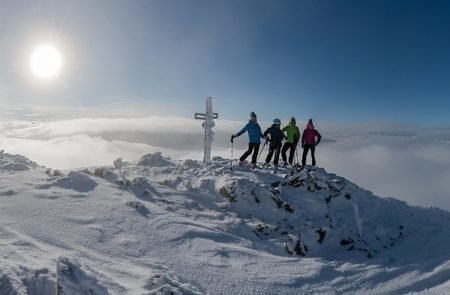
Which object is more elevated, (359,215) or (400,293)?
(359,215)

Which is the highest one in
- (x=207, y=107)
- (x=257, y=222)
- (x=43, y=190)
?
(x=207, y=107)

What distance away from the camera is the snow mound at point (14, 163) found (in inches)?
570

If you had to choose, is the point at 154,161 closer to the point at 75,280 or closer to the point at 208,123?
the point at 208,123

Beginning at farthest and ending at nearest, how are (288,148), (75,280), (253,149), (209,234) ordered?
1. (288,148)
2. (253,149)
3. (209,234)
4. (75,280)

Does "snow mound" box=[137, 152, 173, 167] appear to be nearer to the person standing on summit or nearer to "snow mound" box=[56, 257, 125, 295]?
the person standing on summit

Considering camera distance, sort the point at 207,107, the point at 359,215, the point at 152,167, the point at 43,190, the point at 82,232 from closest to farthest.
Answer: the point at 82,232 → the point at 43,190 → the point at 359,215 → the point at 152,167 → the point at 207,107

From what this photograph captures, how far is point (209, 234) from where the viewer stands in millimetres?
10203

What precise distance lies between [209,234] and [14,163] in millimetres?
9771

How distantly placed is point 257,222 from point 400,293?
15.1 feet

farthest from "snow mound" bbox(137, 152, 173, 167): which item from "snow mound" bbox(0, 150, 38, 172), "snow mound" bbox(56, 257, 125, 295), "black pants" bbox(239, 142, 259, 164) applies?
"snow mound" bbox(56, 257, 125, 295)

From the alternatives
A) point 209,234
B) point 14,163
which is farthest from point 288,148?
point 14,163

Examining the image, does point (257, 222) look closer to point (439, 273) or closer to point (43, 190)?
point (439, 273)

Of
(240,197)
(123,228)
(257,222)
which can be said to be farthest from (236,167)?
(123,228)

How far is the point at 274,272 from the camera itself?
8.82 metres
